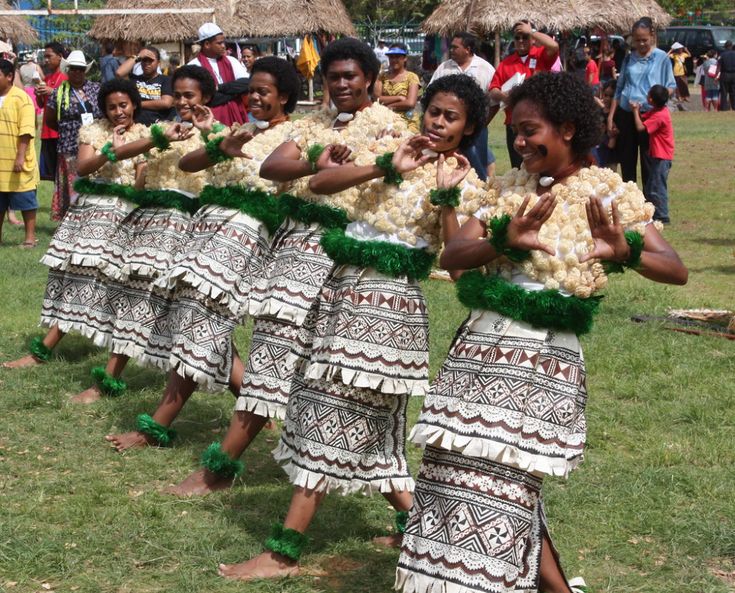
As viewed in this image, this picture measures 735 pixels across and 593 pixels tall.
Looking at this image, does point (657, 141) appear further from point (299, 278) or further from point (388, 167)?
point (388, 167)

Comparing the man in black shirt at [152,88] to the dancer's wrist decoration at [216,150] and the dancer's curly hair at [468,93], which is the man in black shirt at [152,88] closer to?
the dancer's wrist decoration at [216,150]

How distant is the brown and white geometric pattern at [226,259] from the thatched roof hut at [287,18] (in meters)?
22.4

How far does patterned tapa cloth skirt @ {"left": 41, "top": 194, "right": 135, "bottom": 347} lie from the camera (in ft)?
23.4

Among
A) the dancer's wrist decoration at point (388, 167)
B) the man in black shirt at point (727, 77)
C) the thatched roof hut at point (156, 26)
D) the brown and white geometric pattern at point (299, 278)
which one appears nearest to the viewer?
the dancer's wrist decoration at point (388, 167)

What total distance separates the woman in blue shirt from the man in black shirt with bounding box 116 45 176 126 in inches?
207

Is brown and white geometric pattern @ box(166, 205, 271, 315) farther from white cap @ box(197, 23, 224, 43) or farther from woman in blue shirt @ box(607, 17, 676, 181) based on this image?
woman in blue shirt @ box(607, 17, 676, 181)

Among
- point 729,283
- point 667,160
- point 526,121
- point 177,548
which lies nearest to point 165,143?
point 177,548

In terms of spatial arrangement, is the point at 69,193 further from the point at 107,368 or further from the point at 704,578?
the point at 704,578

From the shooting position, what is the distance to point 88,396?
6914mm

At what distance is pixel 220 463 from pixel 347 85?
6.07ft

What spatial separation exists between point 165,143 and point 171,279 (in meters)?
0.92

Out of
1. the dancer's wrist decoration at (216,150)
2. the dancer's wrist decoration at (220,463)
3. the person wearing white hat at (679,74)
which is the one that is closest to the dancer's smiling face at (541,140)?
the dancer's wrist decoration at (216,150)

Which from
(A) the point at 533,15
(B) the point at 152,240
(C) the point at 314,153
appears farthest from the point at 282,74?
(A) the point at 533,15

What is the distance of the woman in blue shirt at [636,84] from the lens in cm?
1305
